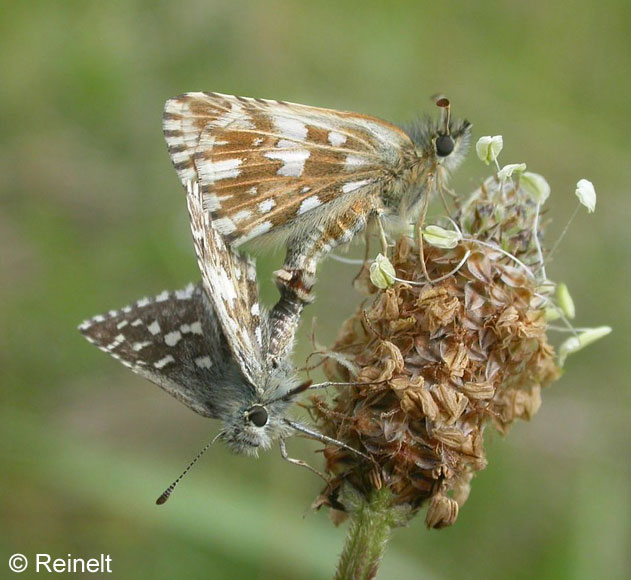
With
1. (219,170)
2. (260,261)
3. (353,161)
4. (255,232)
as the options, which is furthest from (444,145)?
(260,261)

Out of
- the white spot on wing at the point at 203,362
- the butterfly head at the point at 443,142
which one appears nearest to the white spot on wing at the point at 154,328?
the white spot on wing at the point at 203,362

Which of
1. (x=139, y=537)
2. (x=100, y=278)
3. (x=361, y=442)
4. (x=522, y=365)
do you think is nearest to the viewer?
(x=361, y=442)

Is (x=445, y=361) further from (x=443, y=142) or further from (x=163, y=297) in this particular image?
(x=163, y=297)

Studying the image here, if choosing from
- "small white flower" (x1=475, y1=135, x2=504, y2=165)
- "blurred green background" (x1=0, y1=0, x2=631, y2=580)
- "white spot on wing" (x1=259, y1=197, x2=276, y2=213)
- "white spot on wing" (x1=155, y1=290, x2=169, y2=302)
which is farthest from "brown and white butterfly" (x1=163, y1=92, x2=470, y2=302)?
"blurred green background" (x1=0, y1=0, x2=631, y2=580)

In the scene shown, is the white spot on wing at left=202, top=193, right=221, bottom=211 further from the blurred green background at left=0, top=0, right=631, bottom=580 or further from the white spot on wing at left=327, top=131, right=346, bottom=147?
the blurred green background at left=0, top=0, right=631, bottom=580

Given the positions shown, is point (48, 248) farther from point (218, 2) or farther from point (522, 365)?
point (522, 365)

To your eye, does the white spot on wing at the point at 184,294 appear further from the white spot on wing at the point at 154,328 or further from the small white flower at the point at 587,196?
the small white flower at the point at 587,196

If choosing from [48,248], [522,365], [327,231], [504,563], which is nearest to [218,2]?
[48,248]
